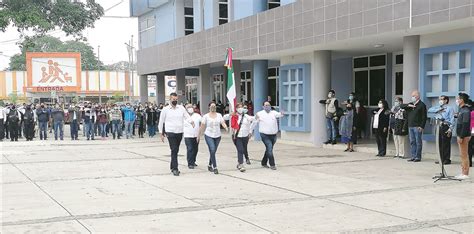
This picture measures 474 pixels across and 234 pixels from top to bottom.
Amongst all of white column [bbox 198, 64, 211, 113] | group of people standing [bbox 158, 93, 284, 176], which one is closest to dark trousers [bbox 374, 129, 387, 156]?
group of people standing [bbox 158, 93, 284, 176]

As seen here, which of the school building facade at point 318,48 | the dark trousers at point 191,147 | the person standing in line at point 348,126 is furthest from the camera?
the person standing in line at point 348,126

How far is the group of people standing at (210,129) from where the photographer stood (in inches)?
491

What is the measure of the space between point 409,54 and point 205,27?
12788 mm

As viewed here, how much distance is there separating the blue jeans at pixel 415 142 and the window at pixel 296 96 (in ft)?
18.7

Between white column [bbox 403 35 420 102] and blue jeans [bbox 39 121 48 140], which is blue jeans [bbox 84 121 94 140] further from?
white column [bbox 403 35 420 102]

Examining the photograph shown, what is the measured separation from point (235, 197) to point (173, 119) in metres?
3.70

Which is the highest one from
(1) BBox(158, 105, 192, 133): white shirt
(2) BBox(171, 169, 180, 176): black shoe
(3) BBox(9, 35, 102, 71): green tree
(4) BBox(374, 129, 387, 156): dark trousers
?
(3) BBox(9, 35, 102, 71): green tree

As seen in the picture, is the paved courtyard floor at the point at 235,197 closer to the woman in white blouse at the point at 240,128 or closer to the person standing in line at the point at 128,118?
the woman in white blouse at the point at 240,128

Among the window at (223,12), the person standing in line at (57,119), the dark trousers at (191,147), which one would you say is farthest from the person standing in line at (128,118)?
the dark trousers at (191,147)

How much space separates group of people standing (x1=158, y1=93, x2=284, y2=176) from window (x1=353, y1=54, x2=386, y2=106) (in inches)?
335

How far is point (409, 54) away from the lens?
14859 mm

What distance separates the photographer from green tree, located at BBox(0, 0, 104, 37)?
26.7 meters

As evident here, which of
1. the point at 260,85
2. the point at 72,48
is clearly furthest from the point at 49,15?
the point at 72,48

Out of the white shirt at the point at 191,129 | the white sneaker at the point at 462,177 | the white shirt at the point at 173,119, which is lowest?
the white sneaker at the point at 462,177
